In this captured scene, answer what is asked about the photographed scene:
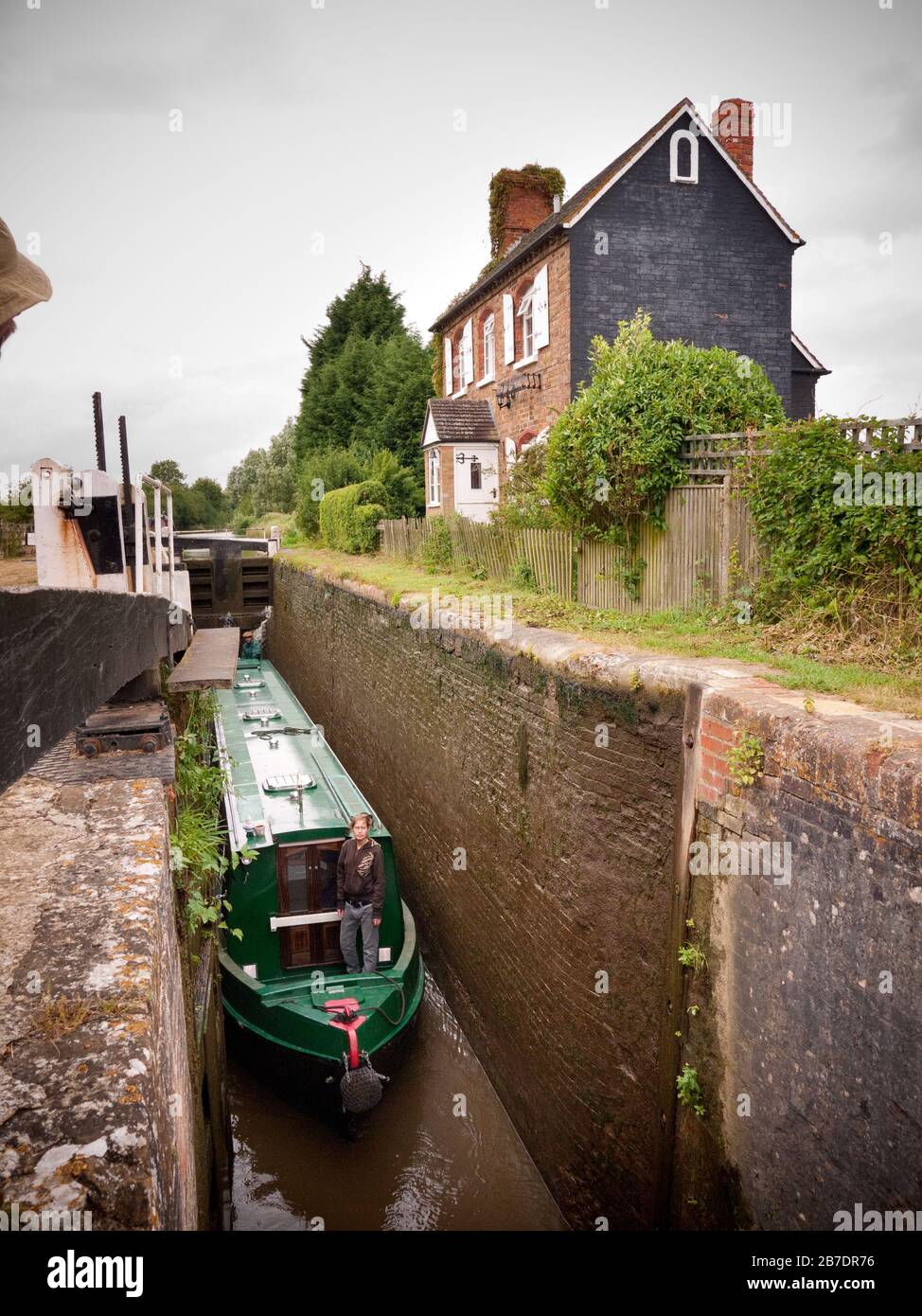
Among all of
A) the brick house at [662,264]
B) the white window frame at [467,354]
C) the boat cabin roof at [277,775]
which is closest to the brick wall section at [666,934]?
the boat cabin roof at [277,775]

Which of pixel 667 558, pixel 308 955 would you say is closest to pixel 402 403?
pixel 667 558

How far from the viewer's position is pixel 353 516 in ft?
73.3

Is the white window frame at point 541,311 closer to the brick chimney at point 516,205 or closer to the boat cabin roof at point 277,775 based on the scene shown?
the brick chimney at point 516,205

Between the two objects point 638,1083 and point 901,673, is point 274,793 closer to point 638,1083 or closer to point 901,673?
point 638,1083

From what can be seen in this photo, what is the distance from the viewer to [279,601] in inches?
971

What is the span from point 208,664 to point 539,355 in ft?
46.7

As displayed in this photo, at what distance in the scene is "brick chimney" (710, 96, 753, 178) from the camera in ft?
59.1

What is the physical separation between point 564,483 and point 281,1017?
20.4 ft

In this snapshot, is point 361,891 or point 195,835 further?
point 361,891

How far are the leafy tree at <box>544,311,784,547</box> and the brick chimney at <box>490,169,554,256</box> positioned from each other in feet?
48.7

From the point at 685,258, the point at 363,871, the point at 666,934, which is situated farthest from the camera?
the point at 685,258

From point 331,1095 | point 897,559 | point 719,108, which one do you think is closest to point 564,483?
point 897,559

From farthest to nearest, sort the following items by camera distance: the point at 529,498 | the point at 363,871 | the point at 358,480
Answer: the point at 358,480
the point at 529,498
the point at 363,871

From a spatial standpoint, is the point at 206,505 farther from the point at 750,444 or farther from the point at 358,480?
the point at 750,444
